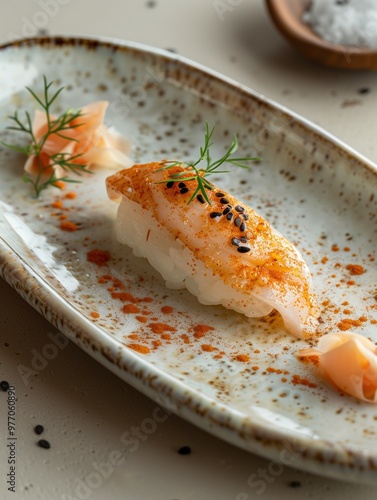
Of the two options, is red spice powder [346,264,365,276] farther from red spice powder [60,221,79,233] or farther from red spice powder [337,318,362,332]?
red spice powder [60,221,79,233]

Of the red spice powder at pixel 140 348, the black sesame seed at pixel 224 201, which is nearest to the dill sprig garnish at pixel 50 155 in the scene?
the black sesame seed at pixel 224 201

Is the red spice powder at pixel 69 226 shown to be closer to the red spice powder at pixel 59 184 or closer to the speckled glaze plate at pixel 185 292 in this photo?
the speckled glaze plate at pixel 185 292

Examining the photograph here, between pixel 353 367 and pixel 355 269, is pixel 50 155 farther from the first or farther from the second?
pixel 353 367

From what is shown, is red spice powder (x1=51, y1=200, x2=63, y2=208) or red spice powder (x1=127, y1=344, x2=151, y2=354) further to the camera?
red spice powder (x1=51, y1=200, x2=63, y2=208)

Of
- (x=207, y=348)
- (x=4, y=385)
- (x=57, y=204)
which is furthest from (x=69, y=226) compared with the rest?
(x=207, y=348)

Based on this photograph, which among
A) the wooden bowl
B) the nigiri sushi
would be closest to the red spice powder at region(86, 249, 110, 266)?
the nigiri sushi

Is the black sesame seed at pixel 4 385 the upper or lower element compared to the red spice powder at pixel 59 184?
lower
